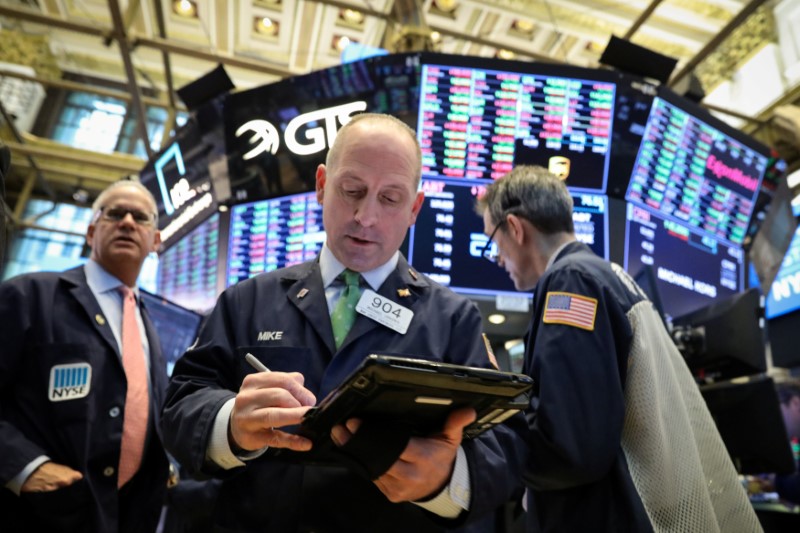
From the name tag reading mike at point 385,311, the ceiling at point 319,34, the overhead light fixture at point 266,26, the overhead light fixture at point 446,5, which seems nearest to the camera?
the name tag reading mike at point 385,311

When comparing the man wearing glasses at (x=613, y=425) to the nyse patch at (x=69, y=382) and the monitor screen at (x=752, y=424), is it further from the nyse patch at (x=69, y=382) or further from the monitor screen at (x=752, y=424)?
the nyse patch at (x=69, y=382)

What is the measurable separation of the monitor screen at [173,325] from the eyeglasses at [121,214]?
3.44 feet

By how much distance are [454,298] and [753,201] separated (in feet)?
12.0

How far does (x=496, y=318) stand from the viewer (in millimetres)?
3404

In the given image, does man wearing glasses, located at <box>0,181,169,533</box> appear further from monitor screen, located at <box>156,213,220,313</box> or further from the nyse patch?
monitor screen, located at <box>156,213,220,313</box>

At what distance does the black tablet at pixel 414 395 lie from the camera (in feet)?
2.71

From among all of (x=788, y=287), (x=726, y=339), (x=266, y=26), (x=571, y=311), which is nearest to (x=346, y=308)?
(x=571, y=311)

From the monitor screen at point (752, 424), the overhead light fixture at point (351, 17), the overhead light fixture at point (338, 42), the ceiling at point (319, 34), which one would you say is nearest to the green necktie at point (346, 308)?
A: the monitor screen at point (752, 424)

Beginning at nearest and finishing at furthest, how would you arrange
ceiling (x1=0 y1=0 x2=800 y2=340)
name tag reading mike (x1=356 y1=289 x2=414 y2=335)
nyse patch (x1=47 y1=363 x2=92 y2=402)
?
name tag reading mike (x1=356 y1=289 x2=414 y2=335)
nyse patch (x1=47 y1=363 x2=92 y2=402)
ceiling (x1=0 y1=0 x2=800 y2=340)

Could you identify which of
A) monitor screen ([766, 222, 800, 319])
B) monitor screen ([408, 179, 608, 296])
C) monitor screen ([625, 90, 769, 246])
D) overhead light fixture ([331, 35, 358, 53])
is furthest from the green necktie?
overhead light fixture ([331, 35, 358, 53])

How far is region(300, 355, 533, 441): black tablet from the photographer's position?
82 centimetres

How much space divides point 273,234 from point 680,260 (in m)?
2.53

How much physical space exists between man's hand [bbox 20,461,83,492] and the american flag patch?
1479 mm

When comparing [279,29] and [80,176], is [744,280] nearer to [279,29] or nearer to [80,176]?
[279,29]
